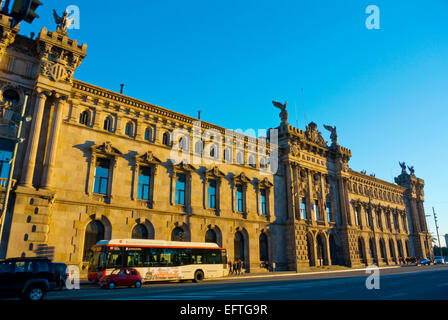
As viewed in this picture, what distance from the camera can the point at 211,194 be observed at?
116 ft

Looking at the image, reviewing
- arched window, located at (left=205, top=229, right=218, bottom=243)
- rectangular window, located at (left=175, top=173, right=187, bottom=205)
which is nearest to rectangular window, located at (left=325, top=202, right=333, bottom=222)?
arched window, located at (left=205, top=229, right=218, bottom=243)

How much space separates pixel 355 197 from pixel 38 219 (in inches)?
2005

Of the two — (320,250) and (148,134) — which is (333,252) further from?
(148,134)

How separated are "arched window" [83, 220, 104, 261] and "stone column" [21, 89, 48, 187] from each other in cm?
584

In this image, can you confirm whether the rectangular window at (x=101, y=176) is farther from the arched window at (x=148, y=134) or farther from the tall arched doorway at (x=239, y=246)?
the tall arched doorway at (x=239, y=246)

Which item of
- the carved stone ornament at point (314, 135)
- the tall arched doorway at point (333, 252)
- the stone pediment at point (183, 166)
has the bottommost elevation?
the tall arched doorway at point (333, 252)

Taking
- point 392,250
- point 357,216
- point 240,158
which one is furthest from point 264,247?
point 392,250

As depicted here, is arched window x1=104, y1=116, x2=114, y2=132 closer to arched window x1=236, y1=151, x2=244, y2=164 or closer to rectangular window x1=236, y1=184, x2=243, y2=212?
arched window x1=236, y1=151, x2=244, y2=164

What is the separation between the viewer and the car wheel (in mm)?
13219

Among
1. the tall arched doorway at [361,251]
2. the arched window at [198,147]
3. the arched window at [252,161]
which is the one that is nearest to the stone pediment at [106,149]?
the arched window at [198,147]

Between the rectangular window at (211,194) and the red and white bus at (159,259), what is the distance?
7.05 meters

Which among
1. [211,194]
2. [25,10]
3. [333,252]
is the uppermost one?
[211,194]

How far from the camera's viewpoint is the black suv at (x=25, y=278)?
42.6ft

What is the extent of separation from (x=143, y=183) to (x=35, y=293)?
56.3ft
